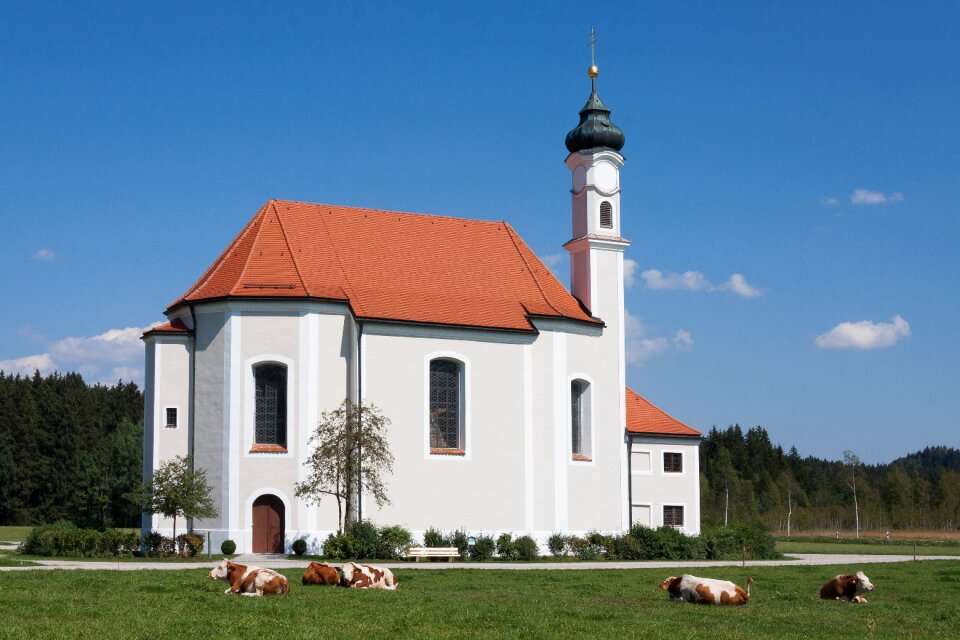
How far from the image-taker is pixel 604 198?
4588 cm

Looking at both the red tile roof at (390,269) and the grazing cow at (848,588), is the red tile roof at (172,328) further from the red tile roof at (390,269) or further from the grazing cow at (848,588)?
the grazing cow at (848,588)

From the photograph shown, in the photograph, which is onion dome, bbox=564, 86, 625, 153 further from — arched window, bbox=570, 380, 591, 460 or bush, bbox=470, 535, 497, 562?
bush, bbox=470, 535, 497, 562

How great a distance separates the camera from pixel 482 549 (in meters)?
37.5

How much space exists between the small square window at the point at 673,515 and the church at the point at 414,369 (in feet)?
4.45

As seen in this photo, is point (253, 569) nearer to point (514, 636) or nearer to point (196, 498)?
point (514, 636)

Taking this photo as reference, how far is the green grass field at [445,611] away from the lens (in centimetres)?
1314

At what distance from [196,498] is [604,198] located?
2033cm

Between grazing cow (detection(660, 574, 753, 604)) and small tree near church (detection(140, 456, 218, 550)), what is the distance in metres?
22.6

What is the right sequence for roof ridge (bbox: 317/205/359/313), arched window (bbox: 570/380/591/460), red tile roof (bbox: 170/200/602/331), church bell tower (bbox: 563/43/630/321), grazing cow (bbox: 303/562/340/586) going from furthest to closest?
church bell tower (bbox: 563/43/630/321), arched window (bbox: 570/380/591/460), red tile roof (bbox: 170/200/602/331), roof ridge (bbox: 317/205/359/313), grazing cow (bbox: 303/562/340/586)

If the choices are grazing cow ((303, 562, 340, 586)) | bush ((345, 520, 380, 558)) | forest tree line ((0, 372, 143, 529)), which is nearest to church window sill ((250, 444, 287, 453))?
bush ((345, 520, 380, 558))

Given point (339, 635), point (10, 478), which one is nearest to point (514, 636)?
point (339, 635)

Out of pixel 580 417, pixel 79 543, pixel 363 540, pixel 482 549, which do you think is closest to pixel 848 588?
pixel 363 540

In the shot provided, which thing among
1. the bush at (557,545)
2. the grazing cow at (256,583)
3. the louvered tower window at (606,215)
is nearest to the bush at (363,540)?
the bush at (557,545)

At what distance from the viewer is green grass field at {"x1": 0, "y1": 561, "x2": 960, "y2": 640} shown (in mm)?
13141
